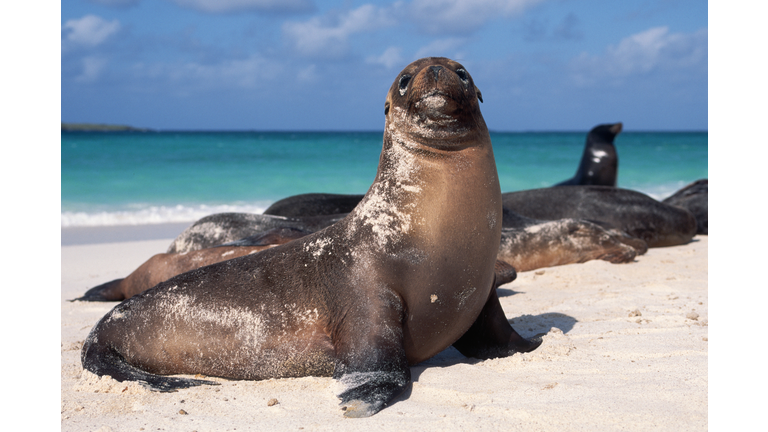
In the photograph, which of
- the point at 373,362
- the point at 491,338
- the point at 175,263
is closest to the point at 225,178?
the point at 175,263

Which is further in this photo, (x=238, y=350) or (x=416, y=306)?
(x=238, y=350)

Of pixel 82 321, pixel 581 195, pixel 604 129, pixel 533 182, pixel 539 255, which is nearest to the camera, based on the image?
pixel 82 321

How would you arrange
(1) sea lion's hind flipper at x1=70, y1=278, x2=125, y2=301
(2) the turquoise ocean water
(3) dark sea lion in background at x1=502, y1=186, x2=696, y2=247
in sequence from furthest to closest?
(2) the turquoise ocean water
(3) dark sea lion in background at x1=502, y1=186, x2=696, y2=247
(1) sea lion's hind flipper at x1=70, y1=278, x2=125, y2=301

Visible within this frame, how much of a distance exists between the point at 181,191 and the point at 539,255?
1589 centimetres

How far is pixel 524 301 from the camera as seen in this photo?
18.5ft

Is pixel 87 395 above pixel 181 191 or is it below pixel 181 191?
below

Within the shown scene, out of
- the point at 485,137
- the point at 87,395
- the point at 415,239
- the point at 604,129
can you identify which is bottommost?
the point at 87,395

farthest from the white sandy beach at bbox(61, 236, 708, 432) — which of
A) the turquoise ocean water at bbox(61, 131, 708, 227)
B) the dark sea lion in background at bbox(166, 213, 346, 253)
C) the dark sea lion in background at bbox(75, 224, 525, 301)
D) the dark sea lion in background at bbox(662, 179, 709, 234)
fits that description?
the turquoise ocean water at bbox(61, 131, 708, 227)

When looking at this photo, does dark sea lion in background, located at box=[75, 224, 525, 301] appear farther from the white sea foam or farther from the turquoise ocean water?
the turquoise ocean water

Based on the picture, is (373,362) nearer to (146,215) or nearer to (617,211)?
(617,211)

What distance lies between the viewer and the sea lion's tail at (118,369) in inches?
137

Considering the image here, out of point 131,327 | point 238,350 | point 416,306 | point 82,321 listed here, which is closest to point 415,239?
point 416,306

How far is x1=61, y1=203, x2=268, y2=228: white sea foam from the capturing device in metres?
13.8

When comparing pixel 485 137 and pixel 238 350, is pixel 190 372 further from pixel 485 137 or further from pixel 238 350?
pixel 485 137
